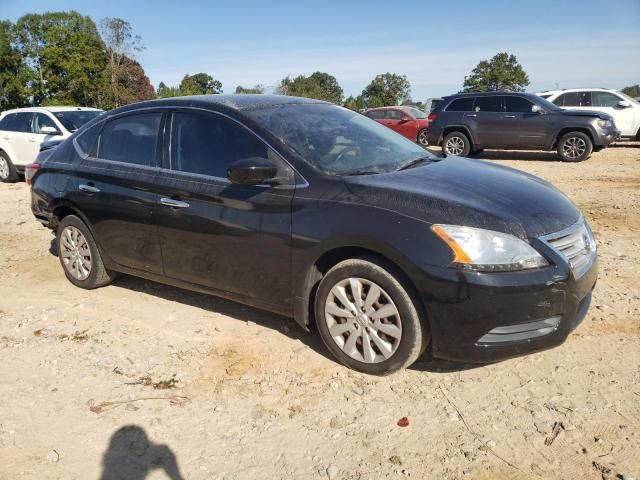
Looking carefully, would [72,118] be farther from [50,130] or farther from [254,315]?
[254,315]

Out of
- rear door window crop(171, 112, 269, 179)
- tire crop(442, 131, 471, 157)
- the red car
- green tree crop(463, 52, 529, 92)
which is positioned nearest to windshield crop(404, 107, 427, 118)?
the red car

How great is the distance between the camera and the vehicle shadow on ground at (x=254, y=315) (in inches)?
135

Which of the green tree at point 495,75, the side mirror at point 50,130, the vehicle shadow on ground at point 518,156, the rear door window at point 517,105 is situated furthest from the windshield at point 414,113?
the green tree at point 495,75

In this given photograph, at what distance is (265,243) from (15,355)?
6.62 feet

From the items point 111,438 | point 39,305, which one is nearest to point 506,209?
point 111,438

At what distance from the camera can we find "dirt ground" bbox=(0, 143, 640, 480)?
259cm

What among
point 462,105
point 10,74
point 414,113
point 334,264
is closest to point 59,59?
point 10,74

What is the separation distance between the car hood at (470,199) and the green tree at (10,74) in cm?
5852

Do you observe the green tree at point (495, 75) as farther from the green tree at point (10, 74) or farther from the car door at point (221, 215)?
the car door at point (221, 215)

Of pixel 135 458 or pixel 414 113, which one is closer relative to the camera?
pixel 135 458

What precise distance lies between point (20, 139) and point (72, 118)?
1431 millimetres

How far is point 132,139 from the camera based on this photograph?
443 centimetres

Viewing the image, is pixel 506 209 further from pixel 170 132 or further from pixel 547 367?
pixel 170 132

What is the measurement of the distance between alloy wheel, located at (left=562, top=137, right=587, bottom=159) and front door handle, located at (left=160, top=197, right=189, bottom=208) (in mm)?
11393
